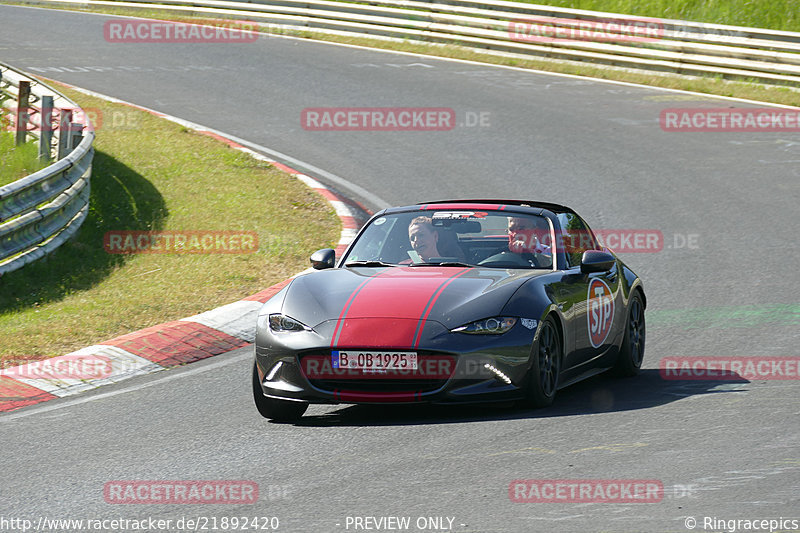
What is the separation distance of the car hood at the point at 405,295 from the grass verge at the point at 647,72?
1460cm

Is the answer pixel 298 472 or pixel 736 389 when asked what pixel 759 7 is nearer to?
pixel 736 389

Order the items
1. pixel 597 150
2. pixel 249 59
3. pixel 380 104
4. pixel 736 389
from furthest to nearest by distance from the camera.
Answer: pixel 249 59 → pixel 380 104 → pixel 597 150 → pixel 736 389

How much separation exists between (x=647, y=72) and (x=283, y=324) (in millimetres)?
17114

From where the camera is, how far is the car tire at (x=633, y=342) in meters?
8.61

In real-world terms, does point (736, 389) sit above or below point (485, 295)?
below

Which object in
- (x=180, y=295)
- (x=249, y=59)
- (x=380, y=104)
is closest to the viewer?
(x=180, y=295)

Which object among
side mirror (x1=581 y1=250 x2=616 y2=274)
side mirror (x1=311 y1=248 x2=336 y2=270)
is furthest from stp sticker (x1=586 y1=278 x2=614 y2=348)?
side mirror (x1=311 y1=248 x2=336 y2=270)

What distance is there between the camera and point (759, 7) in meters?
24.9

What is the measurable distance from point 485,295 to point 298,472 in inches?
71.6

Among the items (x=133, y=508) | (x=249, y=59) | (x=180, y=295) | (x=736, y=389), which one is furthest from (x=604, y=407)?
(x=249, y=59)

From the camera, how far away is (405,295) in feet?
23.5

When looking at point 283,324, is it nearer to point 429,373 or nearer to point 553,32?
point 429,373

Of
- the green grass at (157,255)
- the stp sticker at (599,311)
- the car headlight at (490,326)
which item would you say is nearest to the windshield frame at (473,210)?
the stp sticker at (599,311)

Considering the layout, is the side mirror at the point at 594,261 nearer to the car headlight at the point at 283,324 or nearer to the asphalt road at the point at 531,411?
the asphalt road at the point at 531,411
